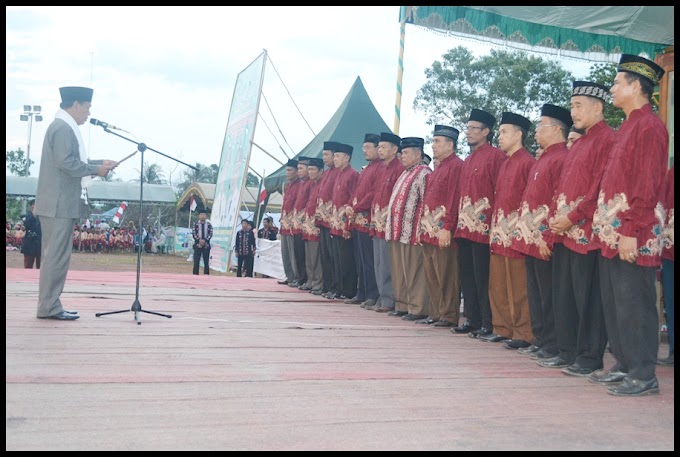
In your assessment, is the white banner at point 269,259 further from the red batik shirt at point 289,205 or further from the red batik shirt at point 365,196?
the red batik shirt at point 365,196

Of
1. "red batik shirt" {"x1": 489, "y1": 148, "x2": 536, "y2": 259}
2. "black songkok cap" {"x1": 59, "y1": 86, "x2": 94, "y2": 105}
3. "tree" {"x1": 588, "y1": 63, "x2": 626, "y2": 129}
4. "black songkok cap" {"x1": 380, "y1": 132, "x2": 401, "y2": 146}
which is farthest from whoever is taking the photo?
"tree" {"x1": 588, "y1": 63, "x2": 626, "y2": 129}

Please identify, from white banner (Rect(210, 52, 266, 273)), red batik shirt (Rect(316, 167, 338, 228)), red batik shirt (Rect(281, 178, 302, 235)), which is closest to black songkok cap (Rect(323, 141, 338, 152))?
red batik shirt (Rect(316, 167, 338, 228))

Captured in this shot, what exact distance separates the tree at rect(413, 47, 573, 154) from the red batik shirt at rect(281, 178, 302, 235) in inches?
532

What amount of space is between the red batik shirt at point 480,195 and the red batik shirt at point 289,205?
3.80 m

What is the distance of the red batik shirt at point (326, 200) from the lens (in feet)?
25.7

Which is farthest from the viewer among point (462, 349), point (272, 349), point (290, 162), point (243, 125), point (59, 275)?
point (243, 125)

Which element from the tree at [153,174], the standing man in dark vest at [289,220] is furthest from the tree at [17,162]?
the standing man in dark vest at [289,220]

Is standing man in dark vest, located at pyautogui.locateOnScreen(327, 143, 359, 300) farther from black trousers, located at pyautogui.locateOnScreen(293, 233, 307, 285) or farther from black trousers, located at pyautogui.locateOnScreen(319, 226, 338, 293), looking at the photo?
black trousers, located at pyautogui.locateOnScreen(293, 233, 307, 285)

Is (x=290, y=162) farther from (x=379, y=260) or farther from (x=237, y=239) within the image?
(x=237, y=239)

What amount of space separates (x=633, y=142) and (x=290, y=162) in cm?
616

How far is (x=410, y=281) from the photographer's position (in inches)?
244

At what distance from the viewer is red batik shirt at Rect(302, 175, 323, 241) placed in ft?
26.8

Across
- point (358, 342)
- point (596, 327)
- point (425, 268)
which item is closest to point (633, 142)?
point (596, 327)

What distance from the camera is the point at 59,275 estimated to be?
496cm
